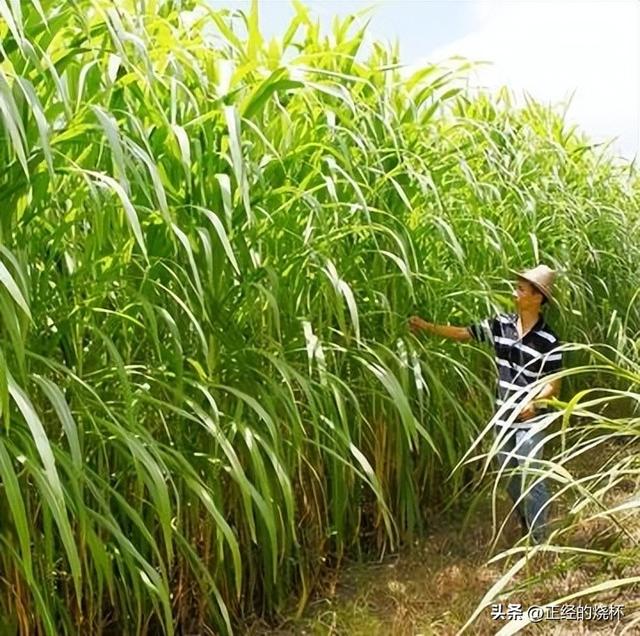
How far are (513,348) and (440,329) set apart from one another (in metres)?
0.20

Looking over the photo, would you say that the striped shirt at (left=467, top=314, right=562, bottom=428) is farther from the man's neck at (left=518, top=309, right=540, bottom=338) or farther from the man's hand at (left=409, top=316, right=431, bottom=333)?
the man's hand at (left=409, top=316, right=431, bottom=333)

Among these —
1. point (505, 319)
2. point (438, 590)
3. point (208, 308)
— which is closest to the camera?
point (208, 308)

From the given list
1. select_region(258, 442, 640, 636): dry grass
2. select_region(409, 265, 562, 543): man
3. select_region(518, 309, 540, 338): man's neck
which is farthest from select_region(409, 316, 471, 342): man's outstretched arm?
select_region(258, 442, 640, 636): dry grass

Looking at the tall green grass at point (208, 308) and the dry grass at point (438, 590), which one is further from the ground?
the tall green grass at point (208, 308)

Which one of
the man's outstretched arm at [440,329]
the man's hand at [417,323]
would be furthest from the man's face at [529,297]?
the man's hand at [417,323]

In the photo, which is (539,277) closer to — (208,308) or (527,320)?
(527,320)

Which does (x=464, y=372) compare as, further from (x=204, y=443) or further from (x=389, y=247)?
(x=204, y=443)

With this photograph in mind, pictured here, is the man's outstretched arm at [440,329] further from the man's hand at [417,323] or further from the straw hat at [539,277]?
the straw hat at [539,277]

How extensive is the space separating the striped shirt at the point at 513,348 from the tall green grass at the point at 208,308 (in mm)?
86

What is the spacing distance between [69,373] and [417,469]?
122 centimetres

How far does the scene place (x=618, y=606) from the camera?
141cm

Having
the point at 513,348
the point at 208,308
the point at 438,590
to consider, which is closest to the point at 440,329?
the point at 513,348

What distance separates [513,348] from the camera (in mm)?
2008

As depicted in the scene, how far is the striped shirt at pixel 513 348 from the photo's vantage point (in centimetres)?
198
